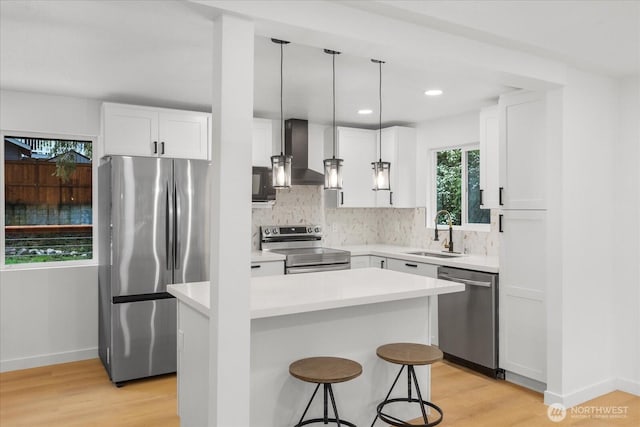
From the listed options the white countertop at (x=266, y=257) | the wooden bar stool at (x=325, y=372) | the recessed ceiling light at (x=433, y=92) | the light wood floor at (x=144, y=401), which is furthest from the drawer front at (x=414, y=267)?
the wooden bar stool at (x=325, y=372)

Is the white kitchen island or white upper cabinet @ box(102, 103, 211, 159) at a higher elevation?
white upper cabinet @ box(102, 103, 211, 159)

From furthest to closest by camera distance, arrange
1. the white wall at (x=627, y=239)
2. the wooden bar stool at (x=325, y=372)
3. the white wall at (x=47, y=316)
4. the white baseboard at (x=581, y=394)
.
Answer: the white wall at (x=47, y=316), the white wall at (x=627, y=239), the white baseboard at (x=581, y=394), the wooden bar stool at (x=325, y=372)

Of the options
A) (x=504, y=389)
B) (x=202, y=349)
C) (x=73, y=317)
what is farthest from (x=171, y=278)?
(x=504, y=389)

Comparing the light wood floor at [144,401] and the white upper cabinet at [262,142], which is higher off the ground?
the white upper cabinet at [262,142]

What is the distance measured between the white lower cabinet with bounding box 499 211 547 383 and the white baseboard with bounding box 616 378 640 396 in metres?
0.67

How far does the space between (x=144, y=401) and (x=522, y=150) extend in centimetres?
346

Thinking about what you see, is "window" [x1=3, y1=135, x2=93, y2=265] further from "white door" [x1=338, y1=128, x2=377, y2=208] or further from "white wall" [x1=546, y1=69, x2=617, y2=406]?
"white wall" [x1=546, y1=69, x2=617, y2=406]

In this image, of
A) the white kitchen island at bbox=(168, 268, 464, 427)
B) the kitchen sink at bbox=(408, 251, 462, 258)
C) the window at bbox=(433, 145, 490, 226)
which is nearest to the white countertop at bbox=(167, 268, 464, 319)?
the white kitchen island at bbox=(168, 268, 464, 427)

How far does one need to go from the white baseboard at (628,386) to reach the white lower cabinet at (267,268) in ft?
9.72

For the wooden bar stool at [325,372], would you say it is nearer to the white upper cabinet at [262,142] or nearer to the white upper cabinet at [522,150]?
the white upper cabinet at [522,150]

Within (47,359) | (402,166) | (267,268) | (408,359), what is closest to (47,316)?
(47,359)

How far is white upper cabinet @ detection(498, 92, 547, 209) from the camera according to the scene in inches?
141

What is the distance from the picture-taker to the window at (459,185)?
4.93 metres

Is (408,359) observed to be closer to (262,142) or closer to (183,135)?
(183,135)
